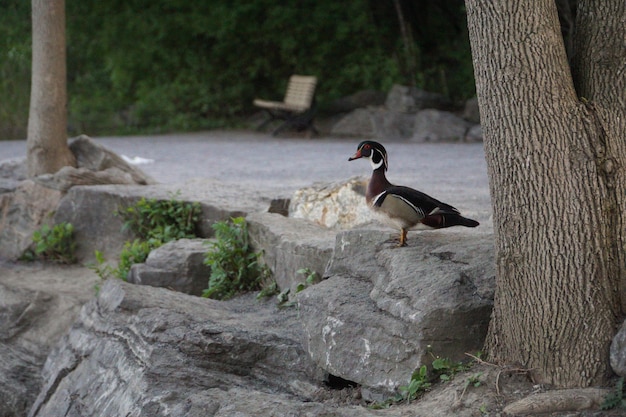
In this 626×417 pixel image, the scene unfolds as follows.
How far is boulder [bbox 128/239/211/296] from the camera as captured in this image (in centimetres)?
723

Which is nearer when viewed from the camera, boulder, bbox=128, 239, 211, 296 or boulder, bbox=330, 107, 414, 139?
Answer: boulder, bbox=128, 239, 211, 296

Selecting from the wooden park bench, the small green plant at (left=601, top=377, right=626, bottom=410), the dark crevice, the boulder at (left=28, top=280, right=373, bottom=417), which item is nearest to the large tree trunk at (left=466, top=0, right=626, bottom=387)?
the small green plant at (left=601, top=377, right=626, bottom=410)

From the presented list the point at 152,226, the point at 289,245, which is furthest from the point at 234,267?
the point at 152,226

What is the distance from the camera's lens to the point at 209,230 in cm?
821

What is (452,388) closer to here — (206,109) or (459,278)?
(459,278)

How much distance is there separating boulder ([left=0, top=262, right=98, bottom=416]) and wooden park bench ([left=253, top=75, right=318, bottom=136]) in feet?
29.6

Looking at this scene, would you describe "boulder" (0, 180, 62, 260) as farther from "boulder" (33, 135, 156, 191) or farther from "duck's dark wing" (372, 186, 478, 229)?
"duck's dark wing" (372, 186, 478, 229)

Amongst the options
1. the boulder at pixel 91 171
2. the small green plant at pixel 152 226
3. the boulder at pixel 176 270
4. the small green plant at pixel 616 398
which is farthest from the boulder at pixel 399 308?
the boulder at pixel 91 171

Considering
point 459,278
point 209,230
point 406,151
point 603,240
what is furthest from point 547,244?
point 406,151

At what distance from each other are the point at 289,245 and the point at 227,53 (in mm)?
12765

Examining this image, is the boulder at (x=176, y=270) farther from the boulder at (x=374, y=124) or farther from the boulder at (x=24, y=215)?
the boulder at (x=374, y=124)

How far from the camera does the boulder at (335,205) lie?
7.24 m

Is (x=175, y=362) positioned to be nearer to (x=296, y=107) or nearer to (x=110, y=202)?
(x=110, y=202)

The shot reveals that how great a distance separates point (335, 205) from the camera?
7387 mm
